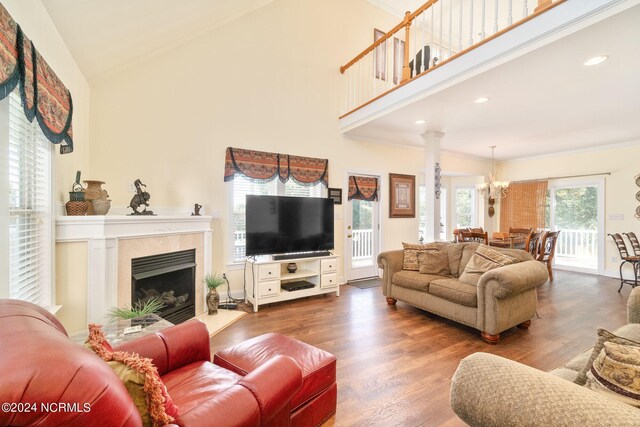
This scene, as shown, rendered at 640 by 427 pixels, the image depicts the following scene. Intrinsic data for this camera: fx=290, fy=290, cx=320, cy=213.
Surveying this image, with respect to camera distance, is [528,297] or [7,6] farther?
[528,297]

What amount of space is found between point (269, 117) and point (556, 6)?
11.0 feet

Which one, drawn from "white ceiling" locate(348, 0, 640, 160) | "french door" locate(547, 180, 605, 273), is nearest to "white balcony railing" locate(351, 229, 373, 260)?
"white ceiling" locate(348, 0, 640, 160)

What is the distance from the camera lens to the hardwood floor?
75.7 inches

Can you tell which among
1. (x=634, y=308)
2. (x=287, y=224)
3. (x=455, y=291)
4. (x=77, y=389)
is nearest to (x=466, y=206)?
(x=455, y=291)

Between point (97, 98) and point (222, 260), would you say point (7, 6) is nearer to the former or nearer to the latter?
point (97, 98)

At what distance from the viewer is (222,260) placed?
406 cm

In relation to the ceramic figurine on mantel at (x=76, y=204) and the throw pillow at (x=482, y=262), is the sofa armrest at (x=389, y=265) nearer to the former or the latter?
the throw pillow at (x=482, y=262)

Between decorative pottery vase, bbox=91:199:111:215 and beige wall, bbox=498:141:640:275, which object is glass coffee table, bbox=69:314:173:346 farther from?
beige wall, bbox=498:141:640:275

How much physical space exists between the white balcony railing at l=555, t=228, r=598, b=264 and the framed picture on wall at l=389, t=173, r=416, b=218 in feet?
11.9

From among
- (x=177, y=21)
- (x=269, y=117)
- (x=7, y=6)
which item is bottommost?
(x=7, y=6)

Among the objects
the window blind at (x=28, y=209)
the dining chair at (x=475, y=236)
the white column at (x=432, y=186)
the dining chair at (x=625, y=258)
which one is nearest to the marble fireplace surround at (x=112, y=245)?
the window blind at (x=28, y=209)

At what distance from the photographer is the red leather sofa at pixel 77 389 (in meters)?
0.57

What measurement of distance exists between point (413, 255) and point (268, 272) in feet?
6.41

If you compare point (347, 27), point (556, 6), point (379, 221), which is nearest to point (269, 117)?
point (347, 27)
